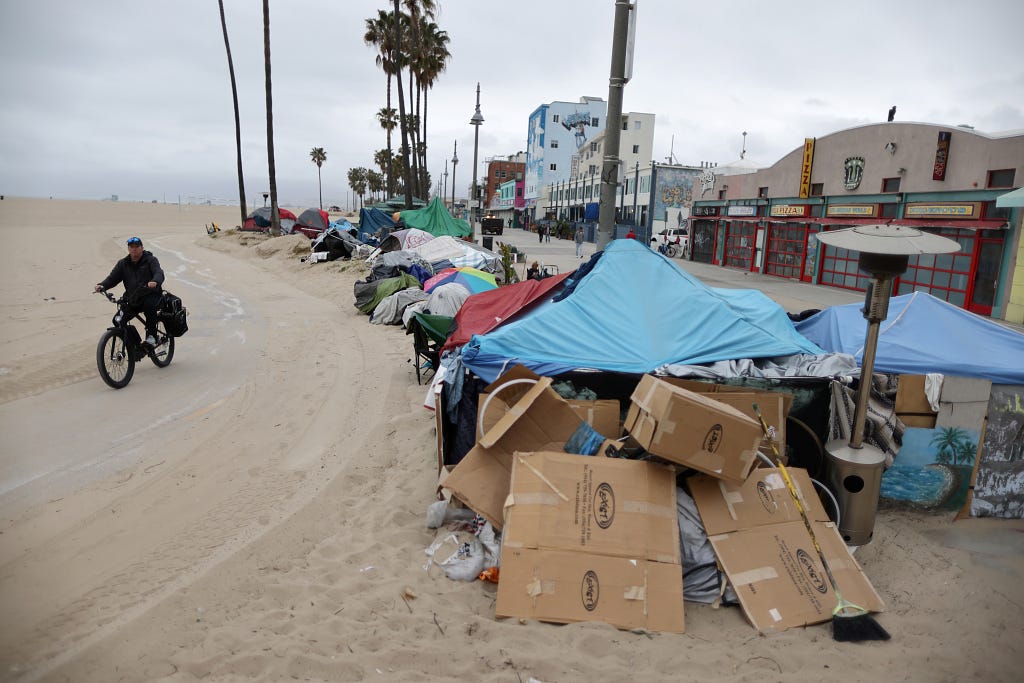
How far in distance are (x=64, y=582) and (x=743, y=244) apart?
101 ft

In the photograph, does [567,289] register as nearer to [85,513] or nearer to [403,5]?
[85,513]

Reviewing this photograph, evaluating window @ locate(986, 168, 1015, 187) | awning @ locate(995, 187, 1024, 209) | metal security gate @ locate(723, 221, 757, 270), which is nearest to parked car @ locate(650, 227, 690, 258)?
metal security gate @ locate(723, 221, 757, 270)

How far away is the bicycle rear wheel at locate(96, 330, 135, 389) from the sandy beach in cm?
27

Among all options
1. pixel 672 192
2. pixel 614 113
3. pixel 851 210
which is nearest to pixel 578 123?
pixel 672 192

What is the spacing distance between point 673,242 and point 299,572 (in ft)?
119

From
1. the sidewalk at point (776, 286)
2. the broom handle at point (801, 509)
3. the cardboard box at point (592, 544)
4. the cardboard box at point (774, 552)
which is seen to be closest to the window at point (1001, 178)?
the sidewalk at point (776, 286)

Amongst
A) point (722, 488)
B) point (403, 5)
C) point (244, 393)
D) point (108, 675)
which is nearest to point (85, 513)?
point (108, 675)

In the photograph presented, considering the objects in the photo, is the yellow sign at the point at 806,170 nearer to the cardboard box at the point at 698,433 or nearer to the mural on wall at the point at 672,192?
the mural on wall at the point at 672,192

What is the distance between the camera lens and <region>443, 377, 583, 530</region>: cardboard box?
438 cm

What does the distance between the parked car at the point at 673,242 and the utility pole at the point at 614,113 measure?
94.7ft

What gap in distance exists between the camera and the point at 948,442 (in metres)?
4.98

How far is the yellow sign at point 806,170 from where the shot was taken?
24.5m

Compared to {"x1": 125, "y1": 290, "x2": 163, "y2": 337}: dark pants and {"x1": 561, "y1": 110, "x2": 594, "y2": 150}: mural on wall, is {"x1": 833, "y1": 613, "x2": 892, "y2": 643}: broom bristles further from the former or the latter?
{"x1": 561, "y1": 110, "x2": 594, "y2": 150}: mural on wall

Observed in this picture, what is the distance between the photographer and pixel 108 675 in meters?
3.05
